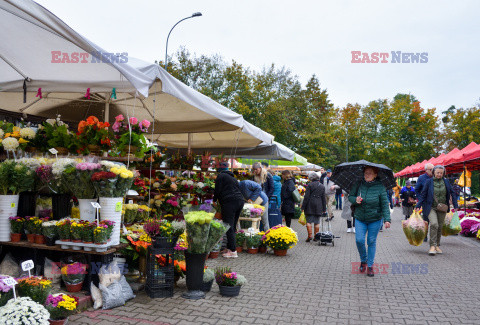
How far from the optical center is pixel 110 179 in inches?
189

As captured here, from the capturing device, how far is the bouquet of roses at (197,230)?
521cm

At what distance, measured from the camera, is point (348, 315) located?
4824 millimetres

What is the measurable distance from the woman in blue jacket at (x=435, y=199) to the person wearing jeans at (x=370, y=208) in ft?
9.18

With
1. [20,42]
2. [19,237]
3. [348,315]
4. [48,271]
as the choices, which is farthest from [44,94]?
[348,315]

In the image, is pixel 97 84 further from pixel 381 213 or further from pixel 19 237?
pixel 381 213

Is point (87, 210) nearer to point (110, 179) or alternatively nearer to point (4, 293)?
point (110, 179)

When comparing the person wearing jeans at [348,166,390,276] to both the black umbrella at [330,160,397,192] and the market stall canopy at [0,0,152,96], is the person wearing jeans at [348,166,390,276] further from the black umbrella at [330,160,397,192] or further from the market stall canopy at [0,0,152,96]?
the market stall canopy at [0,0,152,96]

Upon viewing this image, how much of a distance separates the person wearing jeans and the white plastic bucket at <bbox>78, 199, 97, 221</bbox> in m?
4.31

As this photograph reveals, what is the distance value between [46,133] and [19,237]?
1514 millimetres

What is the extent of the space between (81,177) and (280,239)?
4.86 m

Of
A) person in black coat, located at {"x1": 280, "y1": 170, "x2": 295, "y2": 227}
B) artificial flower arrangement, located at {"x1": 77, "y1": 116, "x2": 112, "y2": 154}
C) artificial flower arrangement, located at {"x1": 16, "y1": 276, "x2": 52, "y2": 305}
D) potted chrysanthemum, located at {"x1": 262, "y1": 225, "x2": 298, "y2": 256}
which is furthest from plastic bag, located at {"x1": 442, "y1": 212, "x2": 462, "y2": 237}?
artificial flower arrangement, located at {"x1": 16, "y1": 276, "x2": 52, "y2": 305}

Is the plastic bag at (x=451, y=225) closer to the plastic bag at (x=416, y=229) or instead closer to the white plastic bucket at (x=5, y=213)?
the plastic bag at (x=416, y=229)

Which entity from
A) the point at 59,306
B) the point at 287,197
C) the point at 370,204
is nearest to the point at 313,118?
the point at 287,197

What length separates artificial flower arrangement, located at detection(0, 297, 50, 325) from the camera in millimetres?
3458
